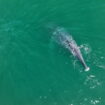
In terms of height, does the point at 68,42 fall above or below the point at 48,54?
above

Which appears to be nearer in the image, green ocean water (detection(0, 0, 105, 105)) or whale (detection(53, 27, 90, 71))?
green ocean water (detection(0, 0, 105, 105))

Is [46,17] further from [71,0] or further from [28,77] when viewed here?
[28,77]

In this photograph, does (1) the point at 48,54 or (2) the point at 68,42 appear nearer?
(1) the point at 48,54

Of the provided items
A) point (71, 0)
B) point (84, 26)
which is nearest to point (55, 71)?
point (84, 26)

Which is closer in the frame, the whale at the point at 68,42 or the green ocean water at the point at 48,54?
the green ocean water at the point at 48,54
